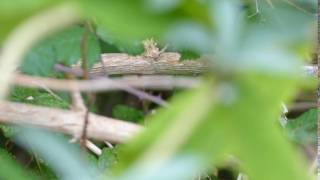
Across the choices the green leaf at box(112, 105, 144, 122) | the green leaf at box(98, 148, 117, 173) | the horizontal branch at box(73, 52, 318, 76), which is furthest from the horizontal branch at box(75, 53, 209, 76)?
the green leaf at box(98, 148, 117, 173)

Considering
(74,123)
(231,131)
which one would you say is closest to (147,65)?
(74,123)

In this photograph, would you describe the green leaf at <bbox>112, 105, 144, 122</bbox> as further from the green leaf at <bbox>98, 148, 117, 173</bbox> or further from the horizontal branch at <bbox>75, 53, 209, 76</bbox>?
the green leaf at <bbox>98, 148, 117, 173</bbox>

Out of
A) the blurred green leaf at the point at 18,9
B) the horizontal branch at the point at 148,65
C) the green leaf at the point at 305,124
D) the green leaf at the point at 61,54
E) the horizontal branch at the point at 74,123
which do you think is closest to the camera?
the blurred green leaf at the point at 18,9

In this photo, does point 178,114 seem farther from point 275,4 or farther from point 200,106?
point 275,4

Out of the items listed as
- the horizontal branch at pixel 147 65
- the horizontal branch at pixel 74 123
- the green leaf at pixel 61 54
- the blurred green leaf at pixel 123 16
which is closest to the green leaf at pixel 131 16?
the blurred green leaf at pixel 123 16

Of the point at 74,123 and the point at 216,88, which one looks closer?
the point at 216,88

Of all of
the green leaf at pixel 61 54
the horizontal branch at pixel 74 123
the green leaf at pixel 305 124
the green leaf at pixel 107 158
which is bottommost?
the green leaf at pixel 107 158

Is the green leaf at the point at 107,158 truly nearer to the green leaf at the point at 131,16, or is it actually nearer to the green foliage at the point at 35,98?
the green foliage at the point at 35,98

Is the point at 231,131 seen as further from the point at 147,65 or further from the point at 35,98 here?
the point at 147,65

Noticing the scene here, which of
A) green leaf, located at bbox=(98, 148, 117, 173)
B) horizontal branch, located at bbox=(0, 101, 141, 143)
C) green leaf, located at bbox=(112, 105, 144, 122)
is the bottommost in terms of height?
green leaf, located at bbox=(112, 105, 144, 122)
